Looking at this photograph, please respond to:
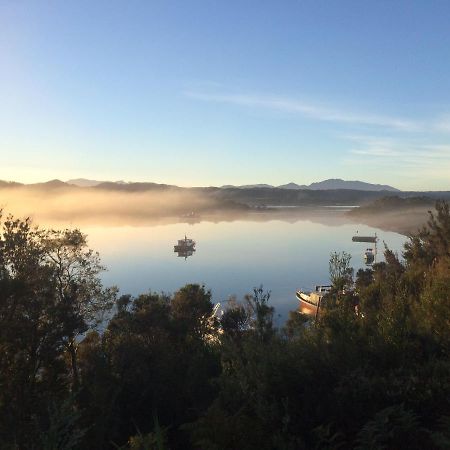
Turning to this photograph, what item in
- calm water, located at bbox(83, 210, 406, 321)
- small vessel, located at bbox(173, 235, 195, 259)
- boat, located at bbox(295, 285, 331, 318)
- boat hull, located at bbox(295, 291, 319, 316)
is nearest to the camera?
boat, located at bbox(295, 285, 331, 318)

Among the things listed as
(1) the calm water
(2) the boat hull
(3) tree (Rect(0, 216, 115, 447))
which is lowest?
(1) the calm water

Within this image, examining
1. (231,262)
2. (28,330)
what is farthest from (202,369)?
(231,262)

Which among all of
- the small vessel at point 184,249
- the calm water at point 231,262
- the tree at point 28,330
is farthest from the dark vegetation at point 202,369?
the small vessel at point 184,249

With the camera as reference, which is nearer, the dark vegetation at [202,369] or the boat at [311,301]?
the dark vegetation at [202,369]

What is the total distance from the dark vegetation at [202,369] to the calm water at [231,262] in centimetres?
2677

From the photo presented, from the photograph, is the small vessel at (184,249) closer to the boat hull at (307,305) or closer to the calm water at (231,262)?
the calm water at (231,262)

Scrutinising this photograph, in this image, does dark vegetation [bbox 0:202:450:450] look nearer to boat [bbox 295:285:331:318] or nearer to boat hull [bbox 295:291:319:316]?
boat [bbox 295:285:331:318]

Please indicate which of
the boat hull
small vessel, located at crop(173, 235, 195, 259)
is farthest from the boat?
small vessel, located at crop(173, 235, 195, 259)

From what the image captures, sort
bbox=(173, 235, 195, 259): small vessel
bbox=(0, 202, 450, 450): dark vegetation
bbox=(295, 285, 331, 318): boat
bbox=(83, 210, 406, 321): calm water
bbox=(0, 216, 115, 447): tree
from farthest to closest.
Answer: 1. bbox=(173, 235, 195, 259): small vessel
2. bbox=(83, 210, 406, 321): calm water
3. bbox=(295, 285, 331, 318): boat
4. bbox=(0, 216, 115, 447): tree
5. bbox=(0, 202, 450, 450): dark vegetation

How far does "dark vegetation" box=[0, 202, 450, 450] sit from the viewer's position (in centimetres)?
950

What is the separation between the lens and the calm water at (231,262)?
289 feet

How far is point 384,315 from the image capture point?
1365 cm

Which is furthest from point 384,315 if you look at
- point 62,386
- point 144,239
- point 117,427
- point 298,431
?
point 144,239

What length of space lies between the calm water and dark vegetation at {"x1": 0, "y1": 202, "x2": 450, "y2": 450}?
26.8 meters
